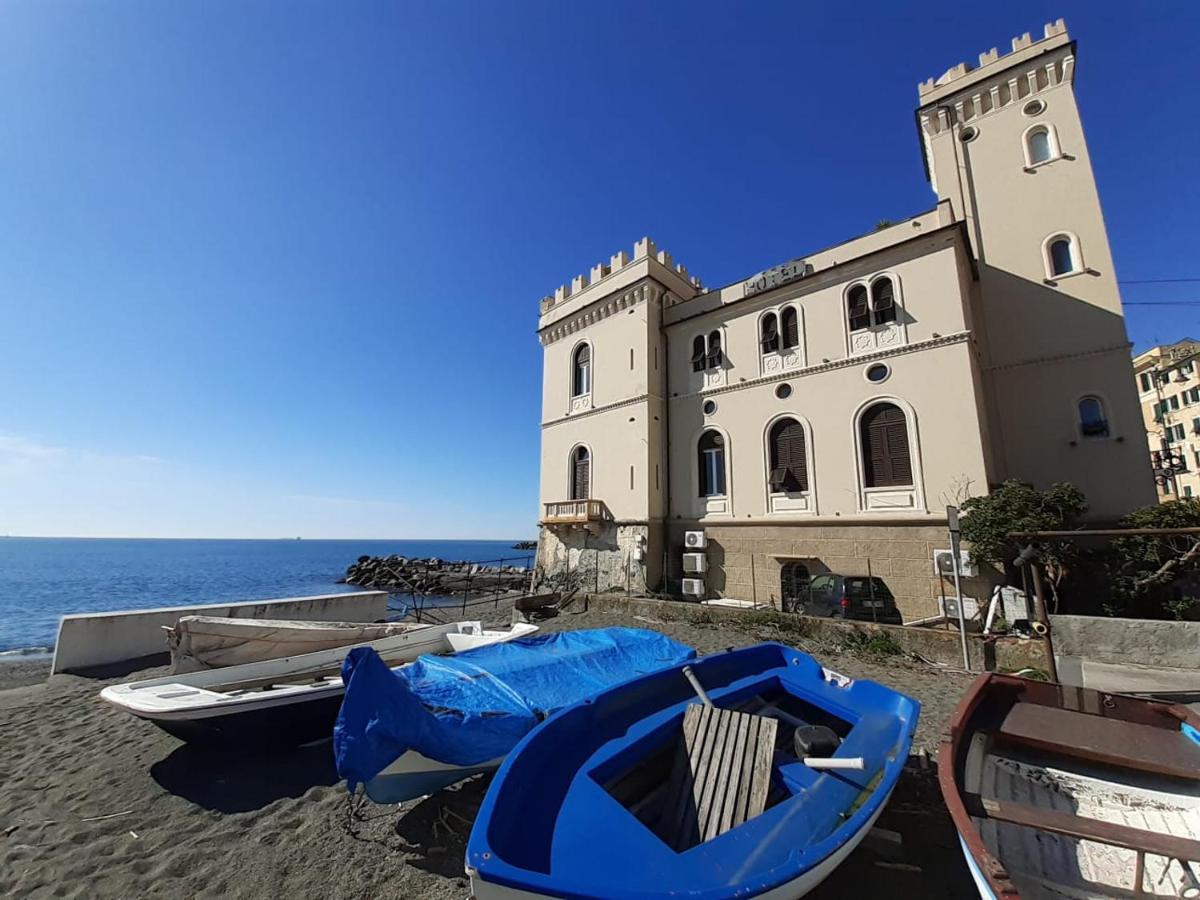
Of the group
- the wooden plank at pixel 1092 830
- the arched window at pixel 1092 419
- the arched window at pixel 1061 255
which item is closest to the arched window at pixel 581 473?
the arched window at pixel 1092 419

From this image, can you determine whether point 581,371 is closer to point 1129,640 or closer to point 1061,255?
point 1061,255

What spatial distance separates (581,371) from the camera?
62.8 ft

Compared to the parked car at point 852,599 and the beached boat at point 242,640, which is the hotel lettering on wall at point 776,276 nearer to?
the parked car at point 852,599

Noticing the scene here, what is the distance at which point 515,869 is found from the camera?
7.12 ft

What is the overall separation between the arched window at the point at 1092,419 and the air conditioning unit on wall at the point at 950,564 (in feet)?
16.0

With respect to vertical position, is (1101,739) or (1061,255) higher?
(1061,255)

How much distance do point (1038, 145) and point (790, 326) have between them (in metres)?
8.35

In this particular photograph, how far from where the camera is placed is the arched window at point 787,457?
1357cm

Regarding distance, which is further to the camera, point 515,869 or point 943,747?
point 943,747

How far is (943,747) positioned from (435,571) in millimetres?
42526

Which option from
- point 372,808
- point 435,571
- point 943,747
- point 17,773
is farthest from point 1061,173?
point 435,571

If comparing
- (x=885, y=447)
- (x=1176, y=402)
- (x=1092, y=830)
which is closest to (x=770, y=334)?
(x=885, y=447)

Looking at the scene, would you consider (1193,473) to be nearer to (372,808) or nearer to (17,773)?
(372,808)

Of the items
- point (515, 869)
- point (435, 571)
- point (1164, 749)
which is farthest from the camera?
point (435, 571)
